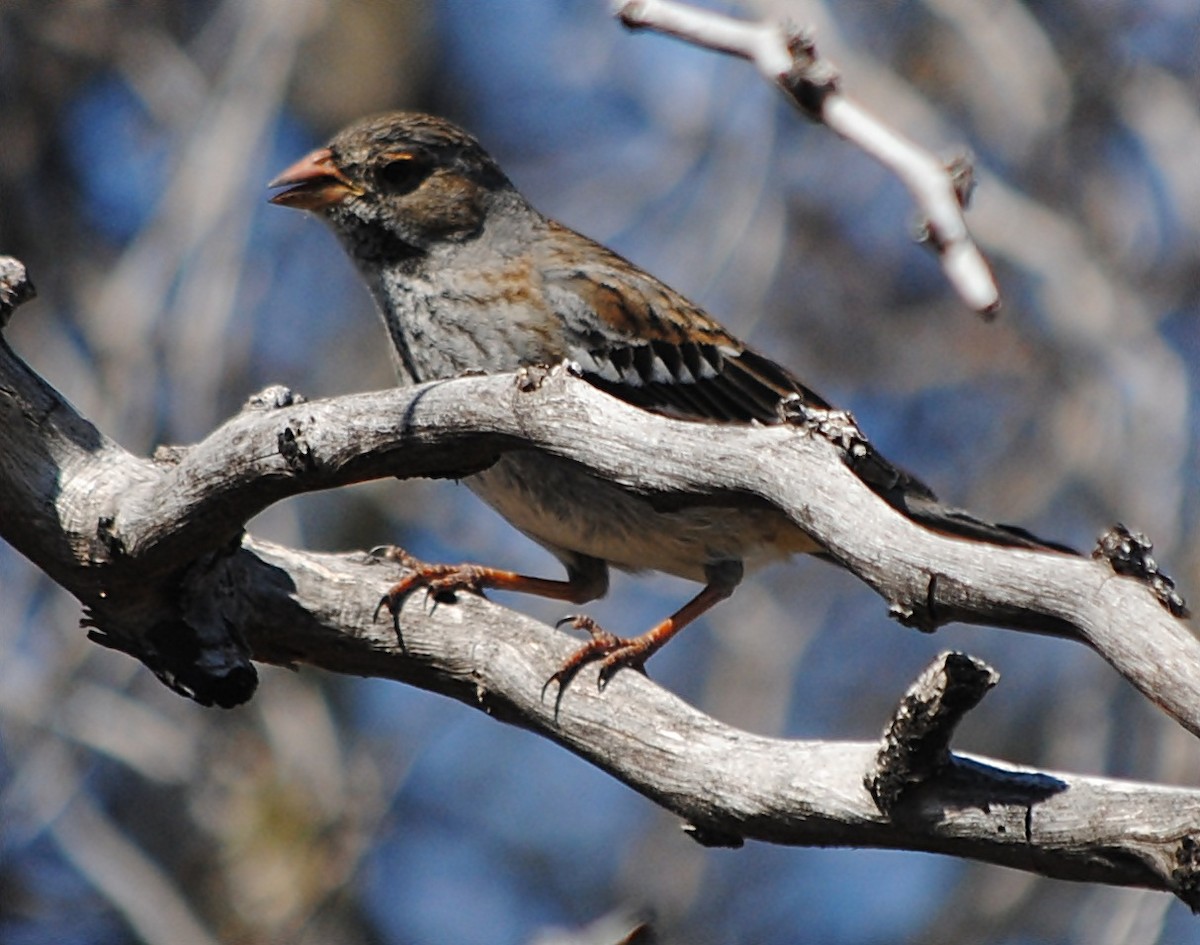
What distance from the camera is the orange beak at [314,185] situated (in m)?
5.32

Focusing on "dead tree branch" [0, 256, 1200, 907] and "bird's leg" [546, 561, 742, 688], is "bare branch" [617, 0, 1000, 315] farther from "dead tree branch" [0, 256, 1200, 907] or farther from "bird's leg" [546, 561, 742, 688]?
"bird's leg" [546, 561, 742, 688]

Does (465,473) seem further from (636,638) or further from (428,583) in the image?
(636,638)

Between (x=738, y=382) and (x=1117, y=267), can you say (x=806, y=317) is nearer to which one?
(x=1117, y=267)

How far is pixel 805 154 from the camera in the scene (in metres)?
9.61

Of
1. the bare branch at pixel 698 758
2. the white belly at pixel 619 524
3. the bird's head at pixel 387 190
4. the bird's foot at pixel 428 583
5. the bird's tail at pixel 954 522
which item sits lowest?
the bare branch at pixel 698 758

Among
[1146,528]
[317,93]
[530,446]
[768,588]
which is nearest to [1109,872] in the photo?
[530,446]

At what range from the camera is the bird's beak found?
532cm

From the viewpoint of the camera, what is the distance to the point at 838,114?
2092 millimetres

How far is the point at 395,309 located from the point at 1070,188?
198 inches

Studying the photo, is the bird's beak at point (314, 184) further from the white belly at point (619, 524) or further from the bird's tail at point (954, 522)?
the bird's tail at point (954, 522)

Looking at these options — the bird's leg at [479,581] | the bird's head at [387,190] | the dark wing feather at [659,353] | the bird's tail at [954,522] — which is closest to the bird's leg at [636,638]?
the bird's leg at [479,581]

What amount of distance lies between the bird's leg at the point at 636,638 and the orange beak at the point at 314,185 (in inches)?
63.2

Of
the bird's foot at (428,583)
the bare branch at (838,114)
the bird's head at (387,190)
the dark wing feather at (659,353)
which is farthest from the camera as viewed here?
the bird's head at (387,190)

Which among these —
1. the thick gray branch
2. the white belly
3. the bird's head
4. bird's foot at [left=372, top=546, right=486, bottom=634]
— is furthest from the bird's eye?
the thick gray branch
